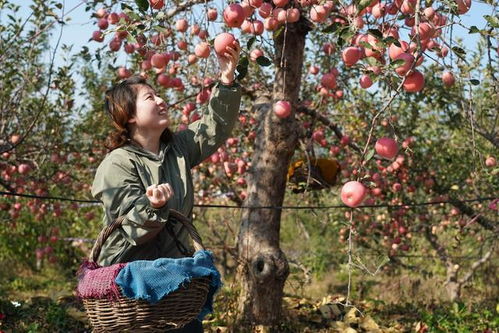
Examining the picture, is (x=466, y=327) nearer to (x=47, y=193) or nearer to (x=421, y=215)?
(x=421, y=215)

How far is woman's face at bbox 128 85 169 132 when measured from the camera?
2275 mm

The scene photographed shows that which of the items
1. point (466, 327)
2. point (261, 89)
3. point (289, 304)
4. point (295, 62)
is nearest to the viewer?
point (295, 62)

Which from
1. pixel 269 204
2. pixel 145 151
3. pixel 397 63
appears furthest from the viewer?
pixel 269 204

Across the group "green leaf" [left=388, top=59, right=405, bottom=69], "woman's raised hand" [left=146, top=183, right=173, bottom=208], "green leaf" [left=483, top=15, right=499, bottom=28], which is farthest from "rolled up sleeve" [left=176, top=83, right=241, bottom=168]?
"green leaf" [left=483, top=15, right=499, bottom=28]

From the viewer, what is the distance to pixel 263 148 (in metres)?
4.14

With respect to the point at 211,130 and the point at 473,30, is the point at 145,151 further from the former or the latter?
the point at 473,30

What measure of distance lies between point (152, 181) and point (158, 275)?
0.40 metres

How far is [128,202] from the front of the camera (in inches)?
79.0

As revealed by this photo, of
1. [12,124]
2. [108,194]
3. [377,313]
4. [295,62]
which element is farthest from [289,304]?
[108,194]

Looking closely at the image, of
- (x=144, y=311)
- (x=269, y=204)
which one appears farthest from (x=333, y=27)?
(x=269, y=204)

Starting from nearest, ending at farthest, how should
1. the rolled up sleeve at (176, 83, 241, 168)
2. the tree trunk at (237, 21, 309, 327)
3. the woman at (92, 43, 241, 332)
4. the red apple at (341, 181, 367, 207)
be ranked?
the woman at (92, 43, 241, 332) → the red apple at (341, 181, 367, 207) → the rolled up sleeve at (176, 83, 241, 168) → the tree trunk at (237, 21, 309, 327)

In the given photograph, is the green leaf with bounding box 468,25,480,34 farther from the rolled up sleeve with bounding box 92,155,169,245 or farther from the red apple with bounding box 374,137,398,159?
the rolled up sleeve with bounding box 92,155,169,245

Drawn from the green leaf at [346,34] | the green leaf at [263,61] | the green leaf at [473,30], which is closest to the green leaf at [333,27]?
the green leaf at [346,34]

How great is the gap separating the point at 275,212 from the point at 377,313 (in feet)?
5.89
